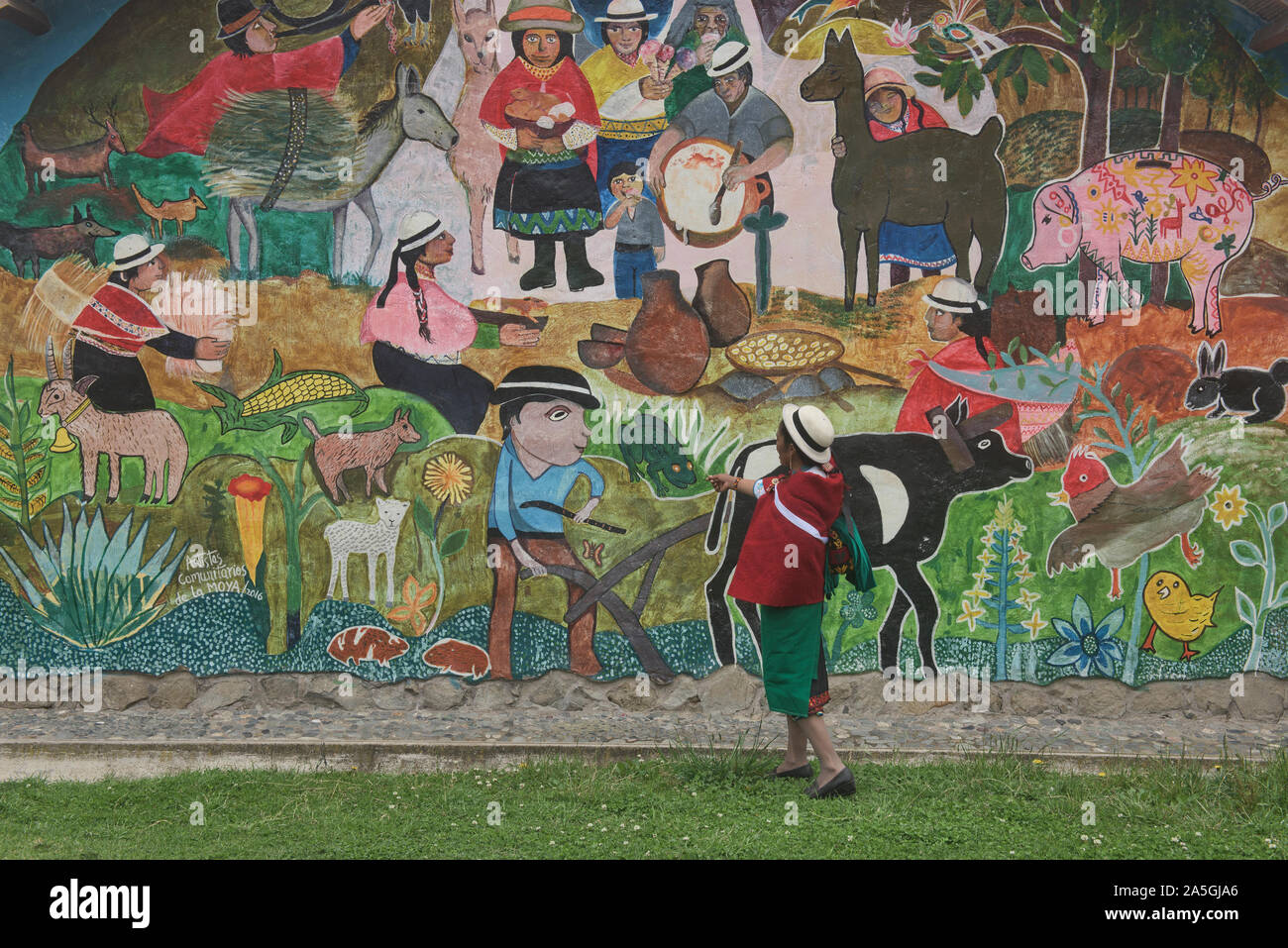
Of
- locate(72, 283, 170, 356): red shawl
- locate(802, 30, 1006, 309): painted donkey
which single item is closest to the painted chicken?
locate(802, 30, 1006, 309): painted donkey

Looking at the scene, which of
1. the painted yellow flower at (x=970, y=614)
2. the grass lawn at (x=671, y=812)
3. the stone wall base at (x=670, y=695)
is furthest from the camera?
the painted yellow flower at (x=970, y=614)

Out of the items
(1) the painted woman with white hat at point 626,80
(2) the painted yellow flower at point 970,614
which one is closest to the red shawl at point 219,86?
(1) the painted woman with white hat at point 626,80

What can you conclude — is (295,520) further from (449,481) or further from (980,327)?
(980,327)

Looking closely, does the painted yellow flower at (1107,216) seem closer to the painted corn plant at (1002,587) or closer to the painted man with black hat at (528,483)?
the painted corn plant at (1002,587)

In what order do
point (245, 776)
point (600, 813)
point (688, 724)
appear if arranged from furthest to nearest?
point (688, 724), point (245, 776), point (600, 813)

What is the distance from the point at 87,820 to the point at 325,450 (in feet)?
9.33

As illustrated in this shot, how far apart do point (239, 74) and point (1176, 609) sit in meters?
7.45

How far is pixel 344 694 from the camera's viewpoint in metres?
7.26

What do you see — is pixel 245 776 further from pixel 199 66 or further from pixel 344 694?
pixel 199 66

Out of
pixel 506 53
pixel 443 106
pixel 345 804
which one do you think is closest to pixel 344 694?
pixel 345 804

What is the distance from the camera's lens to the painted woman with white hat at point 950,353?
729 cm

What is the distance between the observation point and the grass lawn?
4.77 m

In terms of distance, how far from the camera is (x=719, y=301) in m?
7.34

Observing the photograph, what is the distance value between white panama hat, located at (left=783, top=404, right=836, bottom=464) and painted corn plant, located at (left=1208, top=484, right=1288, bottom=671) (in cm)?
355
